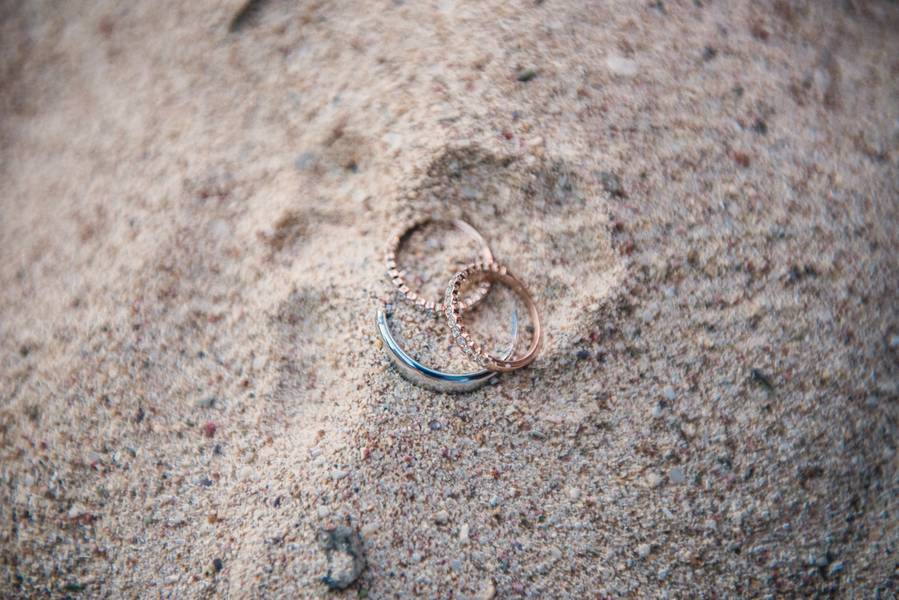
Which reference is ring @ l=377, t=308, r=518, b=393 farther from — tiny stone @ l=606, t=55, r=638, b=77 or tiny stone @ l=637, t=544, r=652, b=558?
tiny stone @ l=606, t=55, r=638, b=77

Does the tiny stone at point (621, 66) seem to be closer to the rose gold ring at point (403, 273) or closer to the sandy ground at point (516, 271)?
the sandy ground at point (516, 271)

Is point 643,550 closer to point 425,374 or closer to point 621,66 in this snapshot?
point 425,374

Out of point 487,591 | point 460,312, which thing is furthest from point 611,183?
point 487,591

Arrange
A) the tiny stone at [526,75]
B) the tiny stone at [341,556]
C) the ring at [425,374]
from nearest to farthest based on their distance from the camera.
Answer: the tiny stone at [341,556] < the ring at [425,374] < the tiny stone at [526,75]

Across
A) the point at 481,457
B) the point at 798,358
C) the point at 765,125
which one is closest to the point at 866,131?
the point at 765,125

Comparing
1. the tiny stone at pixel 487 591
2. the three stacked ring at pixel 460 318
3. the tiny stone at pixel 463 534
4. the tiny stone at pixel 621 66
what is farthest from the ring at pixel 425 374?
the tiny stone at pixel 621 66

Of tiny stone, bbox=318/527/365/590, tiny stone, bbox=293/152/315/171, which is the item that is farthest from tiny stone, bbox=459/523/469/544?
tiny stone, bbox=293/152/315/171
